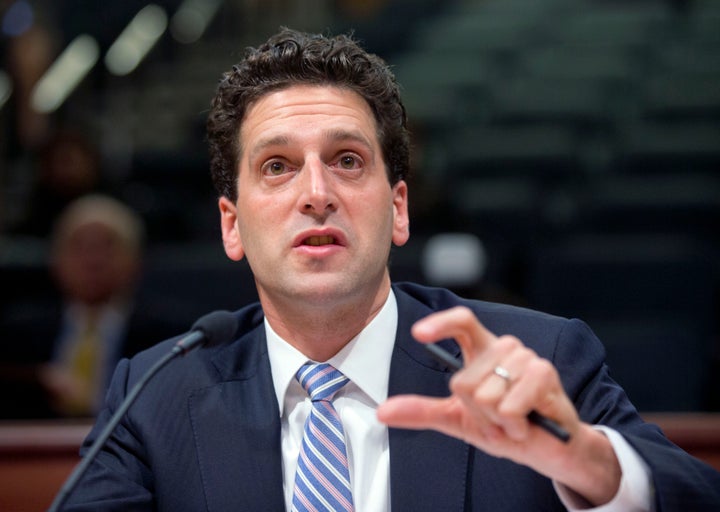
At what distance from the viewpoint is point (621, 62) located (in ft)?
20.2

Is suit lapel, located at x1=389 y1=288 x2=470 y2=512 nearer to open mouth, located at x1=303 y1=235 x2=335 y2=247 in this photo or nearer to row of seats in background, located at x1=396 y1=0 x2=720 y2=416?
open mouth, located at x1=303 y1=235 x2=335 y2=247

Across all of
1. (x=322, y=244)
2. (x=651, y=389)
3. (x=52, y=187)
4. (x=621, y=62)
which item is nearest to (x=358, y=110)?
(x=322, y=244)

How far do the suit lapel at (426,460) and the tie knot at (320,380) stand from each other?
0.09 m

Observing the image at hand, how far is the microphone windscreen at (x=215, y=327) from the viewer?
4.96ft

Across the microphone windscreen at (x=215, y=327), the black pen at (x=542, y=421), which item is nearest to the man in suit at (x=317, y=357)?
the microphone windscreen at (x=215, y=327)

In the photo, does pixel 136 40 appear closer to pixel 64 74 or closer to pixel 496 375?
pixel 64 74

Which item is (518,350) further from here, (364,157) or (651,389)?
(651,389)

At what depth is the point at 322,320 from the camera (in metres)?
1.77

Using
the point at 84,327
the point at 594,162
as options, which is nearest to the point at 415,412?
the point at 84,327

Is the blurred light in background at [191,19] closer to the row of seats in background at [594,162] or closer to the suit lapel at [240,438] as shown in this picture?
the row of seats in background at [594,162]

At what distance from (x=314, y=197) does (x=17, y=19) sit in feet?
17.3

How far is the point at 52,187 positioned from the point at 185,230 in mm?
737

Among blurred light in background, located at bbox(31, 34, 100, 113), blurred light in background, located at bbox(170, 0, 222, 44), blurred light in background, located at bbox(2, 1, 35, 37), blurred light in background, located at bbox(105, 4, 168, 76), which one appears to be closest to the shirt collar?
blurred light in background, located at bbox(31, 34, 100, 113)

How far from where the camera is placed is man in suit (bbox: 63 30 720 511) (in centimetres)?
167
